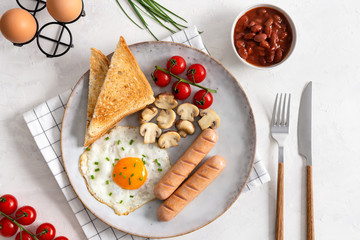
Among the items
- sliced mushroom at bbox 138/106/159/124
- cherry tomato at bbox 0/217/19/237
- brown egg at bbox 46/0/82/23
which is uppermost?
brown egg at bbox 46/0/82/23

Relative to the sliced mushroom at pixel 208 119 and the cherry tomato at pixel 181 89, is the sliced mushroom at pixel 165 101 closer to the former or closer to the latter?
the cherry tomato at pixel 181 89

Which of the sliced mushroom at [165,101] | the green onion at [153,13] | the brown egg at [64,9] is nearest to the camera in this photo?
the brown egg at [64,9]

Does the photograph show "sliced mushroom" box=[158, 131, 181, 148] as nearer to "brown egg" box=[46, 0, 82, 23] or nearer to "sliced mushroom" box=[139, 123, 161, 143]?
"sliced mushroom" box=[139, 123, 161, 143]

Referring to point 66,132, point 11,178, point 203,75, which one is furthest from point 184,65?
point 11,178

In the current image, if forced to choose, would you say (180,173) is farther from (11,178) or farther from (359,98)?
(359,98)

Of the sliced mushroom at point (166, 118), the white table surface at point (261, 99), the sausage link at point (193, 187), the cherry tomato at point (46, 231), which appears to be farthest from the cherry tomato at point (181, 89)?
the cherry tomato at point (46, 231)

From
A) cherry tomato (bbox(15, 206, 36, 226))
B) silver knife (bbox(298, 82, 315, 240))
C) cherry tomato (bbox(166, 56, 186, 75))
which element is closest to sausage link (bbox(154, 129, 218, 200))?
cherry tomato (bbox(166, 56, 186, 75))
